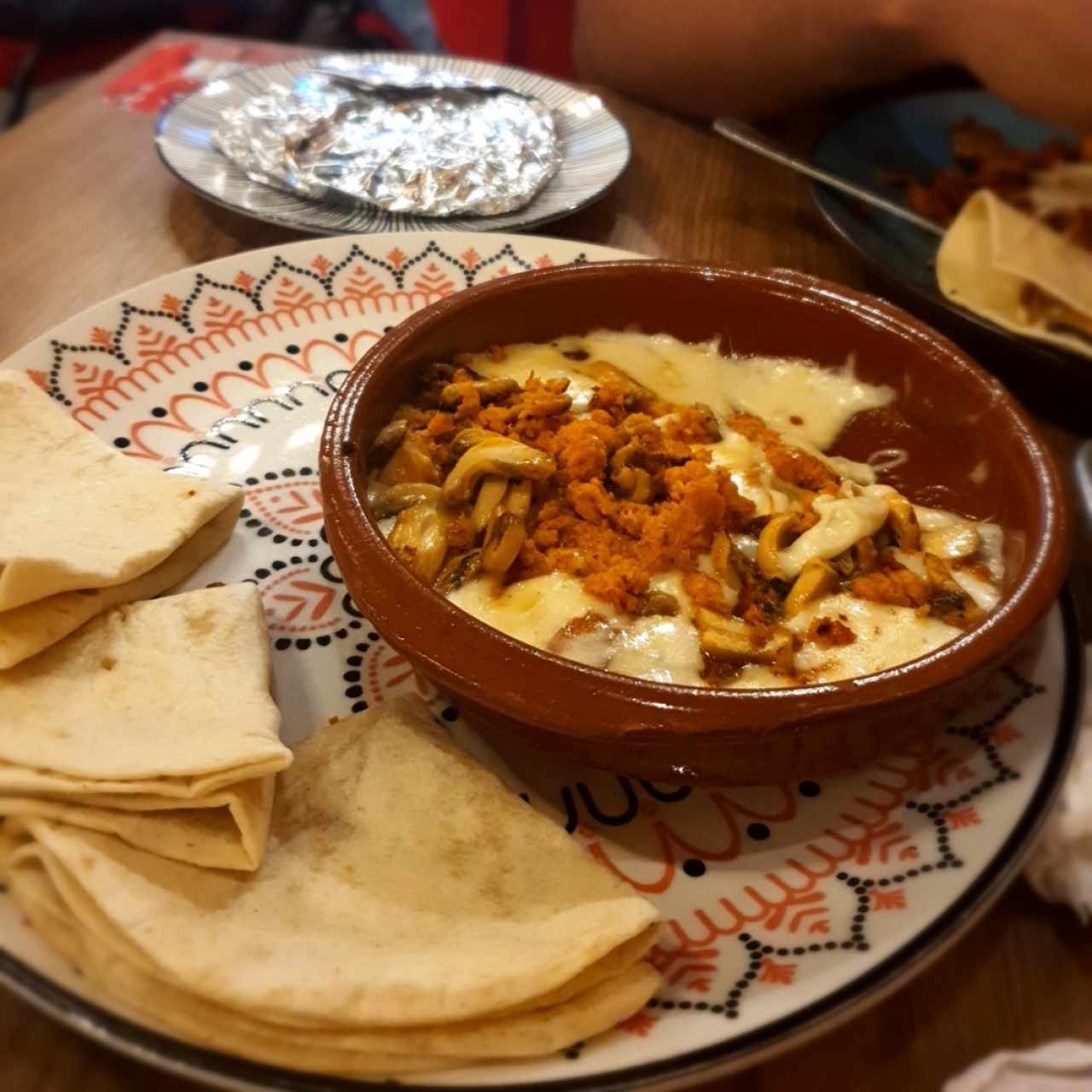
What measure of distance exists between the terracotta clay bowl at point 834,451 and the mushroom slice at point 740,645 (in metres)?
0.17

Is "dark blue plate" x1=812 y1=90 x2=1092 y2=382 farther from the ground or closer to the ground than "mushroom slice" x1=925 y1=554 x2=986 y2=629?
farther from the ground

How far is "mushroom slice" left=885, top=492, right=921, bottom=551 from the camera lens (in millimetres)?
1525

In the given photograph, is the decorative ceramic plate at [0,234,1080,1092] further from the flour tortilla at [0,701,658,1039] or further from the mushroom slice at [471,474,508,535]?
the mushroom slice at [471,474,508,535]

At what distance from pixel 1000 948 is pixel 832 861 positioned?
0.19m

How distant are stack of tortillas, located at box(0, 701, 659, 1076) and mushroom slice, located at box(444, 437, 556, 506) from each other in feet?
1.49

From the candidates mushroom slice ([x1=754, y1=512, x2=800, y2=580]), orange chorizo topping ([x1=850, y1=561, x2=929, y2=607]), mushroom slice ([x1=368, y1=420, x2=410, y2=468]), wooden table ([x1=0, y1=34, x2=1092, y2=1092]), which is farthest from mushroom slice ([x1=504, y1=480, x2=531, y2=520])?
wooden table ([x1=0, y1=34, x2=1092, y2=1092])

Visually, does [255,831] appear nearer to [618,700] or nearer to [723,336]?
[618,700]

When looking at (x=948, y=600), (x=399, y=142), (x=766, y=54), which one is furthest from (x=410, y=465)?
(x=766, y=54)

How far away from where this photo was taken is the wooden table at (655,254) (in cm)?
99

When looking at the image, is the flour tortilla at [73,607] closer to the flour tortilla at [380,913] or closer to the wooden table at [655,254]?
the flour tortilla at [380,913]

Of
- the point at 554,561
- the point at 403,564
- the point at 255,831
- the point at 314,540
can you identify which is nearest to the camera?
the point at 255,831

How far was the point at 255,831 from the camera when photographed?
3.31 ft

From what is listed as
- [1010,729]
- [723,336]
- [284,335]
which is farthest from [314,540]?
[1010,729]

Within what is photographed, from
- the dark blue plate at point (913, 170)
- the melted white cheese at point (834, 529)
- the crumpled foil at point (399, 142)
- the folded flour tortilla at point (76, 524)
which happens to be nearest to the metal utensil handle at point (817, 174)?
the dark blue plate at point (913, 170)
